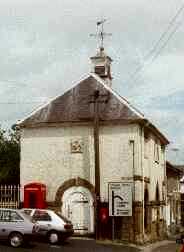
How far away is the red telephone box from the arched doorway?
4.47ft

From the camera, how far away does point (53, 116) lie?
3878cm

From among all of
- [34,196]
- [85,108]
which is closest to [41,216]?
[34,196]

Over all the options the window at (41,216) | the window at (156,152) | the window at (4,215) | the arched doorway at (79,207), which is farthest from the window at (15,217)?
the window at (156,152)

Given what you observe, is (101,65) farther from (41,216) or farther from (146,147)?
(41,216)

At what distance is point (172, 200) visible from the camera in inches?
2331

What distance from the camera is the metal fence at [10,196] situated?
38.4 meters

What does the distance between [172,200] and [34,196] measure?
24313mm

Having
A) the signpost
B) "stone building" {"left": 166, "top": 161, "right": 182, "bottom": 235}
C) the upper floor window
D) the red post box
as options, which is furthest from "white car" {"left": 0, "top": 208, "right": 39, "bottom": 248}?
"stone building" {"left": 166, "top": 161, "right": 182, "bottom": 235}

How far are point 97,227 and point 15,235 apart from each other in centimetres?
866

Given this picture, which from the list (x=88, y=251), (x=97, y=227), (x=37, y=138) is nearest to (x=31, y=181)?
(x=37, y=138)

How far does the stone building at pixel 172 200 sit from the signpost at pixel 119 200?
16.2 meters

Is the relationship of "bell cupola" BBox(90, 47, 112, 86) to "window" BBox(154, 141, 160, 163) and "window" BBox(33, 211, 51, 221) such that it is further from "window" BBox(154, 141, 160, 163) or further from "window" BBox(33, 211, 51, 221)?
"window" BBox(33, 211, 51, 221)

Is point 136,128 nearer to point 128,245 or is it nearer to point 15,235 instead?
point 128,245

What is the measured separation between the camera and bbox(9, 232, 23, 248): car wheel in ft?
93.3
